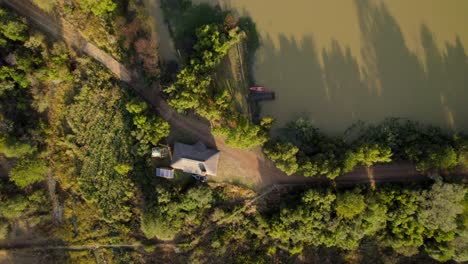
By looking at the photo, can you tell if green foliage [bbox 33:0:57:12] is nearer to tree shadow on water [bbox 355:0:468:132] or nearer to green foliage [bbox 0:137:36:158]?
green foliage [bbox 0:137:36:158]

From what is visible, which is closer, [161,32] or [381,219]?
[381,219]

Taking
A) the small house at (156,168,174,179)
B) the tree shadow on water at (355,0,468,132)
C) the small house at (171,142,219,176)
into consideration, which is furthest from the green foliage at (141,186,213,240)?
the tree shadow on water at (355,0,468,132)

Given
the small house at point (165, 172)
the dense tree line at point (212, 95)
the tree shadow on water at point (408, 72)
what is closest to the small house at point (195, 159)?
the small house at point (165, 172)

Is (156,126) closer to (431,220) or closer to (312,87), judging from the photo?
(312,87)

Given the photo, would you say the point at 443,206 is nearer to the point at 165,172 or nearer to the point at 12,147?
the point at 165,172

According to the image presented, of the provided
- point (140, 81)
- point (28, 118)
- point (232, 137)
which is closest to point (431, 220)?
point (232, 137)

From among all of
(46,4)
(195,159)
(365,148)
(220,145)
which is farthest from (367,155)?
(46,4)
